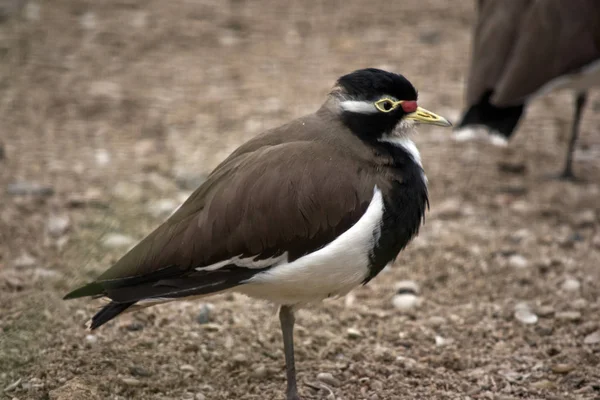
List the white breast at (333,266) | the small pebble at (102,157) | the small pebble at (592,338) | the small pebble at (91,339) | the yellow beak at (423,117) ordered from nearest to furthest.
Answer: the white breast at (333,266), the yellow beak at (423,117), the small pebble at (91,339), the small pebble at (592,338), the small pebble at (102,157)

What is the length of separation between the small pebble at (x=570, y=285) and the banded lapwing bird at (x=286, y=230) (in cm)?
177

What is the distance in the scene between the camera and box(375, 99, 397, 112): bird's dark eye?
13.6 feet

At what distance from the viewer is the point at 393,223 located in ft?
12.9

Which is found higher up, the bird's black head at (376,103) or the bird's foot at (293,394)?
the bird's black head at (376,103)

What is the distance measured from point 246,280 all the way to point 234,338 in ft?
3.50

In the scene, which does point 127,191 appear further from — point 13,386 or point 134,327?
point 13,386

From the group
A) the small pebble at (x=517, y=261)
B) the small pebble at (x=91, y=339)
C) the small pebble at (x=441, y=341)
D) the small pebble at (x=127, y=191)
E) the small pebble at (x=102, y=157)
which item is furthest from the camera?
the small pebble at (x=102, y=157)

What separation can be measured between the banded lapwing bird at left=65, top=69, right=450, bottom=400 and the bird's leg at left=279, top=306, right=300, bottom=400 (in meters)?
0.16


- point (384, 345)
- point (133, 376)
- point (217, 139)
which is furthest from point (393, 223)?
point (217, 139)

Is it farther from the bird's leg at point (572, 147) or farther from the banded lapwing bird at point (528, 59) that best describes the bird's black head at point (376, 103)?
the bird's leg at point (572, 147)

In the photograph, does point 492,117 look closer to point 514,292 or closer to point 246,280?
point 514,292

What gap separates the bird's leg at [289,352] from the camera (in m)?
4.17

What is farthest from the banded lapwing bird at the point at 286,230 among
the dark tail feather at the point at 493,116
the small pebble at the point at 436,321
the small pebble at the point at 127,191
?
the dark tail feather at the point at 493,116

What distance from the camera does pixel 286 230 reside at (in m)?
3.86
